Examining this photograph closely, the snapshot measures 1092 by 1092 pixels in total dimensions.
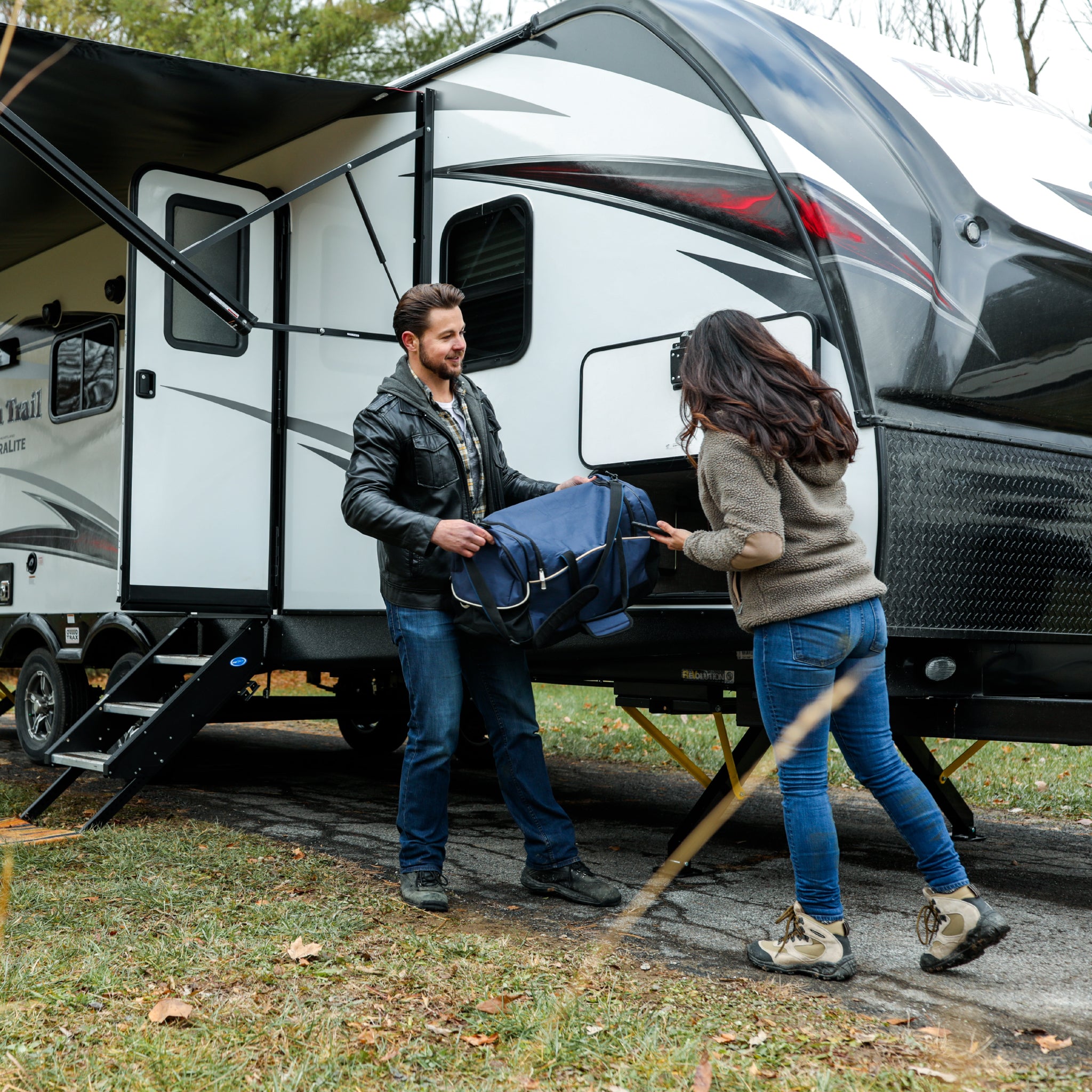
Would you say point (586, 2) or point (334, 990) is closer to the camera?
point (334, 990)

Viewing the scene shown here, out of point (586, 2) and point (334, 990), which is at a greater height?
point (586, 2)

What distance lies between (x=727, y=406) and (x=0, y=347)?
654cm

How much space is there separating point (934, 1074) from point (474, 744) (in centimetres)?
533

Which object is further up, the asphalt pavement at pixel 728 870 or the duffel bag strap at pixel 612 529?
the duffel bag strap at pixel 612 529

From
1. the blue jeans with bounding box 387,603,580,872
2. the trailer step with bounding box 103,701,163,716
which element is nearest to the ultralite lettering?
the trailer step with bounding box 103,701,163,716

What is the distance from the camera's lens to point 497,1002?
308cm

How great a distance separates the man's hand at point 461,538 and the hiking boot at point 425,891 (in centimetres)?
108

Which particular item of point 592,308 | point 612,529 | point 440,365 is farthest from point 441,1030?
point 592,308

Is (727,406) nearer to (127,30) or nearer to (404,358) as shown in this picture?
(404,358)

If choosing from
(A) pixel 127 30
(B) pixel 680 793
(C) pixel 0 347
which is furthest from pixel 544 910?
(A) pixel 127 30

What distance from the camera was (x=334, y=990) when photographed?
3.17 metres

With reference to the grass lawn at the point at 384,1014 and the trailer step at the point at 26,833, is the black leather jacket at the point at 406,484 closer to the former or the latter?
the grass lawn at the point at 384,1014

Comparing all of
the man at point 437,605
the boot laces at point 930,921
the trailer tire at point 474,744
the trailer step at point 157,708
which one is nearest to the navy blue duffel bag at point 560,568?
the man at point 437,605

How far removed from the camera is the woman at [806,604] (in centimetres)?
331
